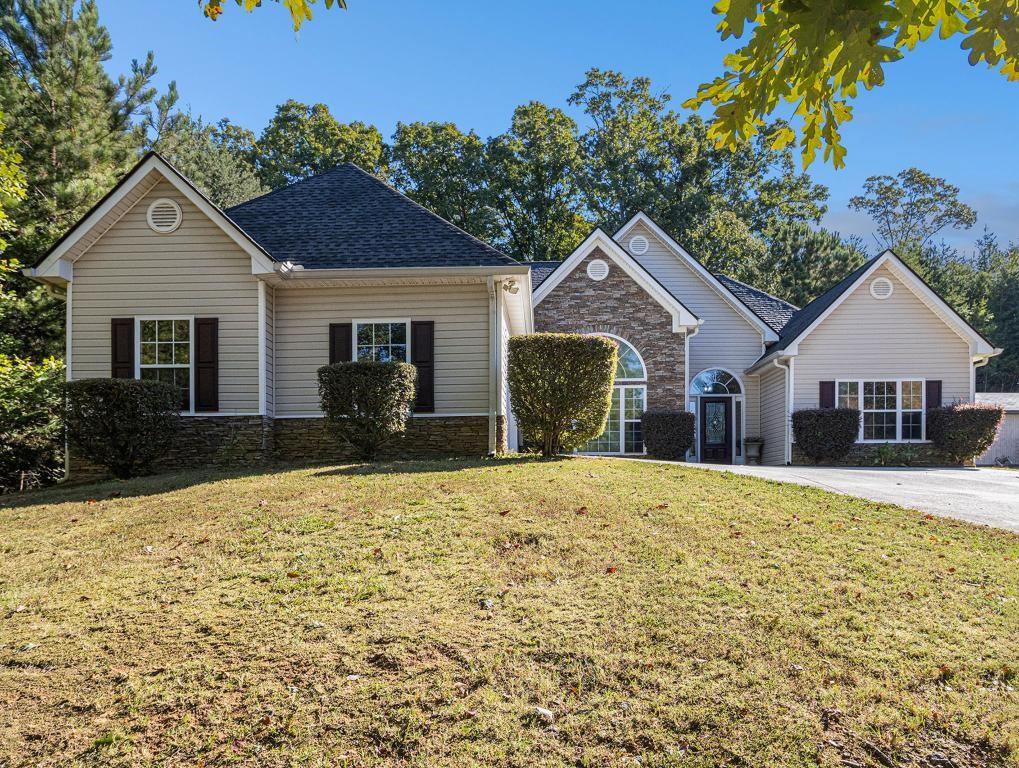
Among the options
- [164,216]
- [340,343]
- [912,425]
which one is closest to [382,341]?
[340,343]

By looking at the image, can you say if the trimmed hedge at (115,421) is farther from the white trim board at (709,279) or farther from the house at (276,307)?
the white trim board at (709,279)

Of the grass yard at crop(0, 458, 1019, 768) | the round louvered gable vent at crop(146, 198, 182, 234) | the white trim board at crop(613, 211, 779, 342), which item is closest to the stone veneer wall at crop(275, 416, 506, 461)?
the round louvered gable vent at crop(146, 198, 182, 234)

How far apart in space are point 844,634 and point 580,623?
1710 mm

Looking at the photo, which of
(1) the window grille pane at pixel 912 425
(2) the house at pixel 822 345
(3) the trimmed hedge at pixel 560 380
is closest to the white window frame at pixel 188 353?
(3) the trimmed hedge at pixel 560 380

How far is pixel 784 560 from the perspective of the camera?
6109 mm

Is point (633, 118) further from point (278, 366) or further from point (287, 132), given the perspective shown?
point (278, 366)

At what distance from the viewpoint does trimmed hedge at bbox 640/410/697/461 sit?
18297mm

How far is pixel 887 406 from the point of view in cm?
1908

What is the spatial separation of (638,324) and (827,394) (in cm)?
524

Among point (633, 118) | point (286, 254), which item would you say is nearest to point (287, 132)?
point (633, 118)

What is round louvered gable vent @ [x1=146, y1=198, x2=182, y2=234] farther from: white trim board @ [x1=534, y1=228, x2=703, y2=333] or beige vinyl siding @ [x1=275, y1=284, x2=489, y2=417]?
white trim board @ [x1=534, y1=228, x2=703, y2=333]

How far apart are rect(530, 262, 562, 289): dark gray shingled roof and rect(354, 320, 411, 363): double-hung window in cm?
785

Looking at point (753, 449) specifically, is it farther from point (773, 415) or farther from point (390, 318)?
point (390, 318)

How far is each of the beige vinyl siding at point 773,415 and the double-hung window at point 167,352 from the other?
14.4 metres
